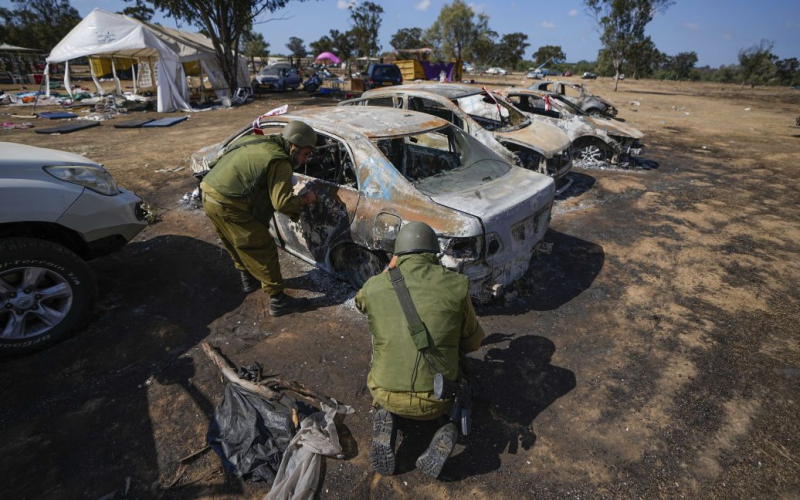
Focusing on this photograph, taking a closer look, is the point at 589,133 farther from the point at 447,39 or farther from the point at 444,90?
the point at 447,39

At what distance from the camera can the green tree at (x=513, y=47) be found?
196 feet

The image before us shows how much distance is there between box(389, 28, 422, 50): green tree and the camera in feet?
199

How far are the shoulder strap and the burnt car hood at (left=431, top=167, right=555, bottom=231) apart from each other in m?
1.16

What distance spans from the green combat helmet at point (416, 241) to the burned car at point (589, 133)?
6.94 metres

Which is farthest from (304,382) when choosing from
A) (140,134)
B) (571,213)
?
(140,134)

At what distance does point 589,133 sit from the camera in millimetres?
8047

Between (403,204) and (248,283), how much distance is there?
193cm

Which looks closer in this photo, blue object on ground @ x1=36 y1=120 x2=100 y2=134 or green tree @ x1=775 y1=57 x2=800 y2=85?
blue object on ground @ x1=36 y1=120 x2=100 y2=134

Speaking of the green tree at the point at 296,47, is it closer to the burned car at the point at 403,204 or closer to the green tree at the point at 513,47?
the green tree at the point at 513,47

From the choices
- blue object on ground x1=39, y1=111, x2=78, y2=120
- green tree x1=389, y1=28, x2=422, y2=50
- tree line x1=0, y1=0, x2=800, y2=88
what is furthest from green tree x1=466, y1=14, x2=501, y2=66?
blue object on ground x1=39, y1=111, x2=78, y2=120

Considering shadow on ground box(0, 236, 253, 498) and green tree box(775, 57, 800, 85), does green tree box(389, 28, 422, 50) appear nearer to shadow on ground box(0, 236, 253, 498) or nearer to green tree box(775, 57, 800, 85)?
green tree box(775, 57, 800, 85)

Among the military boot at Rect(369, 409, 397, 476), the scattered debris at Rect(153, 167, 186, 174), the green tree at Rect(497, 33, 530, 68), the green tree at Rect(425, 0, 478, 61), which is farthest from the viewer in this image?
the green tree at Rect(497, 33, 530, 68)

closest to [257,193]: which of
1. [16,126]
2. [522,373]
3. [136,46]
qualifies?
[522,373]

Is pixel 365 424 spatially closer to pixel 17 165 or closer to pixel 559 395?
pixel 559 395
